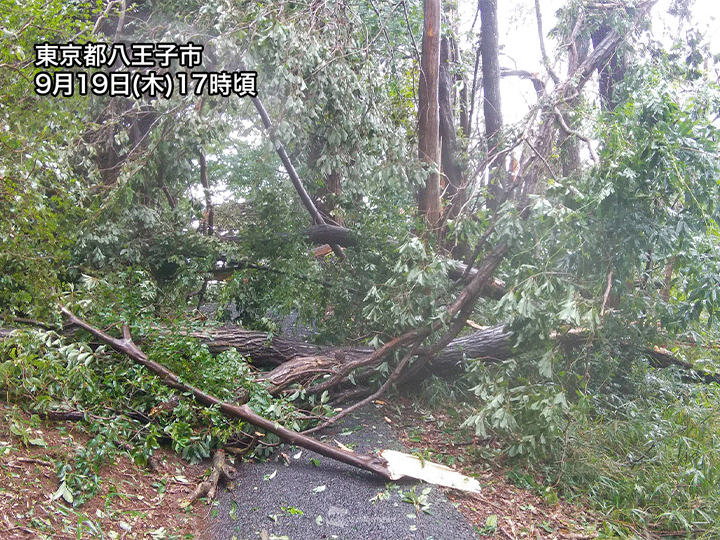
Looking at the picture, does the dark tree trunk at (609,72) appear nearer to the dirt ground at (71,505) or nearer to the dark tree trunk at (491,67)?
the dark tree trunk at (491,67)

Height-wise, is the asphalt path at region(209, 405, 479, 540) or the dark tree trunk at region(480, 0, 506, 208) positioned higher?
the dark tree trunk at region(480, 0, 506, 208)

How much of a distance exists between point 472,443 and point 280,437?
135 cm

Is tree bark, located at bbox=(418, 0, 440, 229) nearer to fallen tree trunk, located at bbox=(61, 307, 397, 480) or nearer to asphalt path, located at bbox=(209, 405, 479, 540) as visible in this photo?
fallen tree trunk, located at bbox=(61, 307, 397, 480)

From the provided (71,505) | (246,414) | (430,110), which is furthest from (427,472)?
(430,110)

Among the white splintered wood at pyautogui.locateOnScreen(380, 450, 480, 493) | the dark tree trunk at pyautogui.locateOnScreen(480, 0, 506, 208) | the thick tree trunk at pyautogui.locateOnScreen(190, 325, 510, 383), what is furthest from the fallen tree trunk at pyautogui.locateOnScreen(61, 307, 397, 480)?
the dark tree trunk at pyautogui.locateOnScreen(480, 0, 506, 208)

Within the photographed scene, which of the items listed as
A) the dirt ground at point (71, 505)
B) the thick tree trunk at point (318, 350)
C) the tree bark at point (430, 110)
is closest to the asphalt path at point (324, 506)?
the dirt ground at point (71, 505)

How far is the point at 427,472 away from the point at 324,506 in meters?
0.68

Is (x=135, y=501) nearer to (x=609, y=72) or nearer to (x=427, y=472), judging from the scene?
(x=427, y=472)

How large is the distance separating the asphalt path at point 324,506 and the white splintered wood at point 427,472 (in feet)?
0.18

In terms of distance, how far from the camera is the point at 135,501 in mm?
2697

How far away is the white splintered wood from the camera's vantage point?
3205mm

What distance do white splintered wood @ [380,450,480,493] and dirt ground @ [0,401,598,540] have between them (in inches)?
2.2

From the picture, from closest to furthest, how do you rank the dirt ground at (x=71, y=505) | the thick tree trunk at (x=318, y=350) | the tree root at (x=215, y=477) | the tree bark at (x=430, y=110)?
the dirt ground at (x=71, y=505) < the tree root at (x=215, y=477) < the thick tree trunk at (x=318, y=350) < the tree bark at (x=430, y=110)

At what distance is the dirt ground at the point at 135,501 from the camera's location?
7.41 feet
